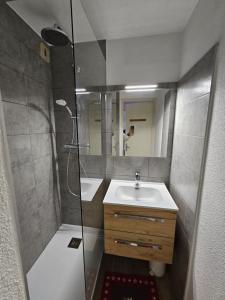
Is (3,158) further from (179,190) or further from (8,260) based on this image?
(179,190)

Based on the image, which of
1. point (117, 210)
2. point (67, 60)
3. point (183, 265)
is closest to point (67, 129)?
point (67, 60)

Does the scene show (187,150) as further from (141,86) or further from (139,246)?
(139,246)

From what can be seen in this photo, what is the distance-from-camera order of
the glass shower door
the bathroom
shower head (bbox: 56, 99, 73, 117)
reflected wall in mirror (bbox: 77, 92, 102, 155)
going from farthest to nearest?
1. shower head (bbox: 56, 99, 73, 117)
2. reflected wall in mirror (bbox: 77, 92, 102, 155)
3. the glass shower door
4. the bathroom

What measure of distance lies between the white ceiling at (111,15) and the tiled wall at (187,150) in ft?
1.63

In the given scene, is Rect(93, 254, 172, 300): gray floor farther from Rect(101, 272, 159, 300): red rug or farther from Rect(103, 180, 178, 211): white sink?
Rect(103, 180, 178, 211): white sink

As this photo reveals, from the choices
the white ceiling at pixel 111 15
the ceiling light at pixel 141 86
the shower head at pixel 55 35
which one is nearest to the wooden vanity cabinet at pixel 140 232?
the ceiling light at pixel 141 86

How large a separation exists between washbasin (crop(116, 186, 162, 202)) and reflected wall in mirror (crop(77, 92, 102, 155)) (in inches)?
19.0

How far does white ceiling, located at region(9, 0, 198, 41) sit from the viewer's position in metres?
1.10

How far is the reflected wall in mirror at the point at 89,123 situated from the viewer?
1.14 metres

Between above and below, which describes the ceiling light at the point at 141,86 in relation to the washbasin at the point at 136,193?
above

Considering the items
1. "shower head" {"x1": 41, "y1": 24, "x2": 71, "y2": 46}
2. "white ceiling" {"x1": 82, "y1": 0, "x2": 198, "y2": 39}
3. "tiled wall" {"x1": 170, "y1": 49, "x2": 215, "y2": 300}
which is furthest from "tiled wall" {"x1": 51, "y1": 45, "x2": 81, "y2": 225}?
"tiled wall" {"x1": 170, "y1": 49, "x2": 215, "y2": 300}

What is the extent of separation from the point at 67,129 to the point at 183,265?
1.79 metres

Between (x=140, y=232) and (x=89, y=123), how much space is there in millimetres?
1057

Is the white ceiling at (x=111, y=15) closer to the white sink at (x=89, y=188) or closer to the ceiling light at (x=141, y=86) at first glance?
the ceiling light at (x=141, y=86)
